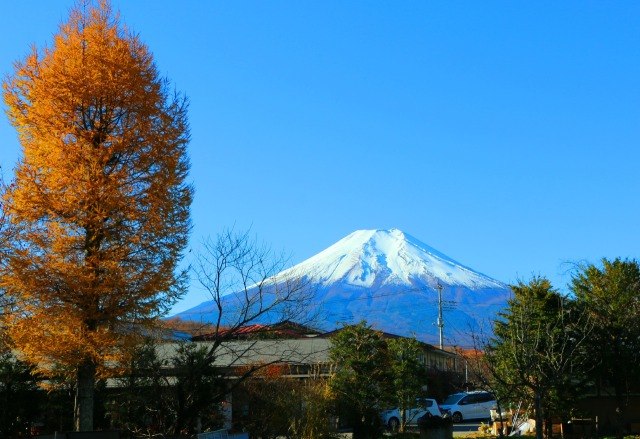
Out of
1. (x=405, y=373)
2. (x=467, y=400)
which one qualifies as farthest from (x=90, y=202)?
(x=467, y=400)

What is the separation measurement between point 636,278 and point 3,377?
2163 centimetres

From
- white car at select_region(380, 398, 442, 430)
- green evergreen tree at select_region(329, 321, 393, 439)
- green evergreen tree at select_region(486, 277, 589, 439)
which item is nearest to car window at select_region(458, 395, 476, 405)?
white car at select_region(380, 398, 442, 430)

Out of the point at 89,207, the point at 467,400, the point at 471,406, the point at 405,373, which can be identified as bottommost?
the point at 471,406

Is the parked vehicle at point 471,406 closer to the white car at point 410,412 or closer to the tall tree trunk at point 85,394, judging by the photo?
the white car at point 410,412

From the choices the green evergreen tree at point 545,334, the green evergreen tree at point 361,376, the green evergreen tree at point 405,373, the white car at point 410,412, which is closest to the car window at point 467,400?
the white car at point 410,412

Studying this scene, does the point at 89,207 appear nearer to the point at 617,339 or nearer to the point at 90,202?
the point at 90,202

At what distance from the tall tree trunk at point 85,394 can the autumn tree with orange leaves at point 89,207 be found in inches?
0.9

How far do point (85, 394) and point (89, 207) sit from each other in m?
4.33

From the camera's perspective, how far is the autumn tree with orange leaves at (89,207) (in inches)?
651

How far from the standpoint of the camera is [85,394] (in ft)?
57.0

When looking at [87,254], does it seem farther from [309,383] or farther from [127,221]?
[309,383]

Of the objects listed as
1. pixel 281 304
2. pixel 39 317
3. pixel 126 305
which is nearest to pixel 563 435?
pixel 281 304

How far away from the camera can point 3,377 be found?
2370cm

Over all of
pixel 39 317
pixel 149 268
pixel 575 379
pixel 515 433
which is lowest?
pixel 515 433
